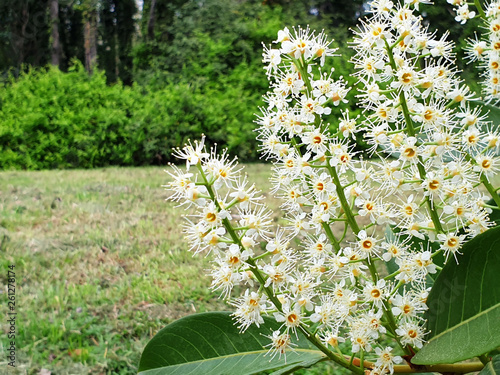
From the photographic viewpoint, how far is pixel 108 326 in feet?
8.73

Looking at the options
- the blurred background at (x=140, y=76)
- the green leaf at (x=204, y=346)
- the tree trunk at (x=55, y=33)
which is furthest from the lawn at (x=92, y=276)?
the tree trunk at (x=55, y=33)

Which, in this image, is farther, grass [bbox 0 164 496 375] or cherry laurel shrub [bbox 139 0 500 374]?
grass [bbox 0 164 496 375]

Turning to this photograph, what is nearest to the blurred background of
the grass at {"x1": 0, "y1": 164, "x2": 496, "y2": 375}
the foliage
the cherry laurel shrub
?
the foliage

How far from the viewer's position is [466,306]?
0.93m

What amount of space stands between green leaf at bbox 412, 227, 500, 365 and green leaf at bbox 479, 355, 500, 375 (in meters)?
0.09

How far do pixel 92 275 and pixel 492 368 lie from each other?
2786 millimetres

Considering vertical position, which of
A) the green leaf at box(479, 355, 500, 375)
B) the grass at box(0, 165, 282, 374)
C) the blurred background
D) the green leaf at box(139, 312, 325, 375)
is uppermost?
the blurred background

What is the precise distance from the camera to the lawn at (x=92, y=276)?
2.42 meters

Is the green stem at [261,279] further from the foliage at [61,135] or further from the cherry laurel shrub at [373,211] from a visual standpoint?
the foliage at [61,135]

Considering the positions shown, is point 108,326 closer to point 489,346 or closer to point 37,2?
point 489,346

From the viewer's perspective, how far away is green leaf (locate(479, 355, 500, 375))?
917mm

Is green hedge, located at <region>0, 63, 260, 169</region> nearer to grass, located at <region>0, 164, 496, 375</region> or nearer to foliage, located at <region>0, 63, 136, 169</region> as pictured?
foliage, located at <region>0, 63, 136, 169</region>

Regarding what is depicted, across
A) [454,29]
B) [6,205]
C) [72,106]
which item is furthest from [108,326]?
[454,29]

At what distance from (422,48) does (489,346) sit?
52cm
